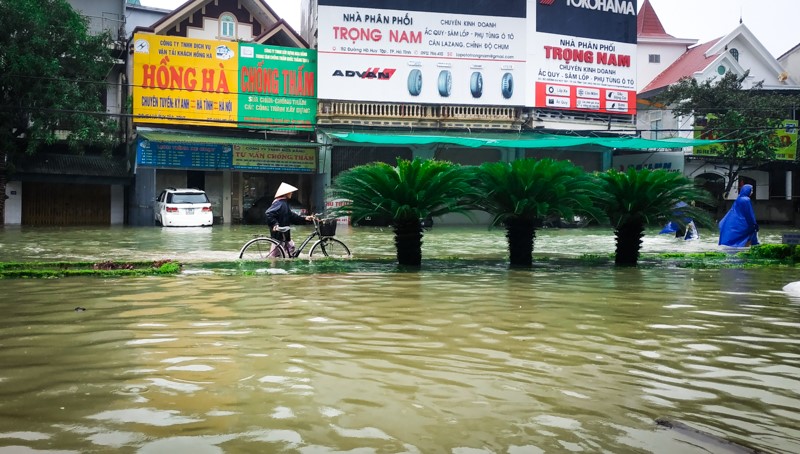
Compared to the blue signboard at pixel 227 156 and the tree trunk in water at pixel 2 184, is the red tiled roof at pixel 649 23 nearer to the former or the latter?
the blue signboard at pixel 227 156

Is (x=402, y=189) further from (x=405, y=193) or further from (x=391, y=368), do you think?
(x=391, y=368)

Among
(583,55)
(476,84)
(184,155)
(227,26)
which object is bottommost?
(184,155)

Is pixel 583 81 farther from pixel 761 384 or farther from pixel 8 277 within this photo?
pixel 761 384

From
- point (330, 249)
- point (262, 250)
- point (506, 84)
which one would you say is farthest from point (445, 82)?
point (262, 250)

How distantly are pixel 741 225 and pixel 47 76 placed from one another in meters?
23.3

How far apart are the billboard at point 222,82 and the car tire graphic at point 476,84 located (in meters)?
6.88

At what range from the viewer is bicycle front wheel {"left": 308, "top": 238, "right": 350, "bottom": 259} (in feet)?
44.3

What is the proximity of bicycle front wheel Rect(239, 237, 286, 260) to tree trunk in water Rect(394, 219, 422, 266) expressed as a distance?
206cm

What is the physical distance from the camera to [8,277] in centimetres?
976

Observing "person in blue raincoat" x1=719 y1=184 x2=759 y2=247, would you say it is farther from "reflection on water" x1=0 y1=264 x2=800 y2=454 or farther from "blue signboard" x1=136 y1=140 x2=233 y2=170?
"blue signboard" x1=136 y1=140 x2=233 y2=170

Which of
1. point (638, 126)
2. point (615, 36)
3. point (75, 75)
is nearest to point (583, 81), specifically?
point (615, 36)

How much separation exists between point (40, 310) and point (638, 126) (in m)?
38.0

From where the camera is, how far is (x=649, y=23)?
150 ft

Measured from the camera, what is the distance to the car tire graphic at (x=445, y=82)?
3353 centimetres
